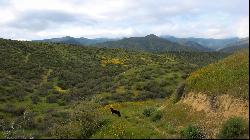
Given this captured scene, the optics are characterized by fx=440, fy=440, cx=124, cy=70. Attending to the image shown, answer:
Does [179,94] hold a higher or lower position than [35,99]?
higher

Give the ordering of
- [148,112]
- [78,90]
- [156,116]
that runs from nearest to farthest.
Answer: [156,116] < [148,112] < [78,90]

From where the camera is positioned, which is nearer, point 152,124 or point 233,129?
point 233,129

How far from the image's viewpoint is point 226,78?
1053 inches

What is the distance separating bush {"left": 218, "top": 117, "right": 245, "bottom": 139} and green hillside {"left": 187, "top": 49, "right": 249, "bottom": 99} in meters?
3.24

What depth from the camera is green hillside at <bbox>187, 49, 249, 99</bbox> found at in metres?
25.2

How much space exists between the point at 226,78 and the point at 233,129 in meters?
6.87

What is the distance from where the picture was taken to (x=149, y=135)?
898 inches

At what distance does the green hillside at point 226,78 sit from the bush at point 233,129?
324cm

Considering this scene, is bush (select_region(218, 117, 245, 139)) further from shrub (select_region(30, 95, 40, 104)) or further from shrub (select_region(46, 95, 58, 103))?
shrub (select_region(46, 95, 58, 103))

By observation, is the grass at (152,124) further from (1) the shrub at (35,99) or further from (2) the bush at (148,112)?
(1) the shrub at (35,99)

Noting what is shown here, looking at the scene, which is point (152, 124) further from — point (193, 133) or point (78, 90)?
point (78, 90)

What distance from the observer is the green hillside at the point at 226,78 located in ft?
82.8

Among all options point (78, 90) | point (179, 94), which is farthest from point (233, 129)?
point (78, 90)

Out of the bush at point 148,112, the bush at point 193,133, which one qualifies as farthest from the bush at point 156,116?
the bush at point 193,133
